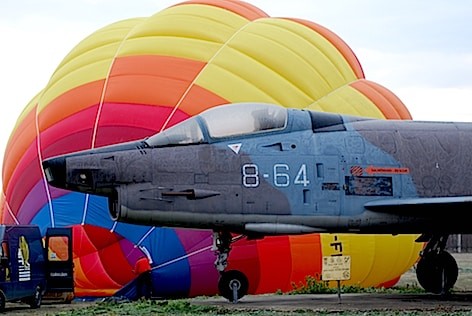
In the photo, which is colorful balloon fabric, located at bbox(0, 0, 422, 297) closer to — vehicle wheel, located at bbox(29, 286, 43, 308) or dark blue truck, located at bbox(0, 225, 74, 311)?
dark blue truck, located at bbox(0, 225, 74, 311)

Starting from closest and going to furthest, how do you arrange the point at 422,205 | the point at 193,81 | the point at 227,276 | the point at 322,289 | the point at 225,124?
the point at 422,205 → the point at 225,124 → the point at 227,276 → the point at 322,289 → the point at 193,81

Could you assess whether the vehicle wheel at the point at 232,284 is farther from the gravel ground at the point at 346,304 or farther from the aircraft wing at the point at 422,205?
the aircraft wing at the point at 422,205

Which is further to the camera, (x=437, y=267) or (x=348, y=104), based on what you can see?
(x=348, y=104)

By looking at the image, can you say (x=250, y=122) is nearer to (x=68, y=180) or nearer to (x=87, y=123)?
(x=68, y=180)

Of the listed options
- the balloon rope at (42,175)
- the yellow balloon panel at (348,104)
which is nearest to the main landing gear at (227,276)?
the balloon rope at (42,175)

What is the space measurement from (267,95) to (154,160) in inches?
242

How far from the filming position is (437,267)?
16750 mm

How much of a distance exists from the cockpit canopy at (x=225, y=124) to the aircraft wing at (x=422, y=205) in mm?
1876

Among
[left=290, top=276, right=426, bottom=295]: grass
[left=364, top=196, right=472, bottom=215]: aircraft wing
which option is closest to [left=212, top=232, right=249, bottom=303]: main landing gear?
[left=364, top=196, right=472, bottom=215]: aircraft wing

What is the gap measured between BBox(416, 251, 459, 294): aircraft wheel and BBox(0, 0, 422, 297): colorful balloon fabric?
9.10 ft

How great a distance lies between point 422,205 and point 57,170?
5.28 meters

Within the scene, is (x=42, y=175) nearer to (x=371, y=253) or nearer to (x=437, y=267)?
(x=371, y=253)

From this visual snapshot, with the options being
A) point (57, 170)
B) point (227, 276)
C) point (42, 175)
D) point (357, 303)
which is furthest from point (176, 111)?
point (357, 303)

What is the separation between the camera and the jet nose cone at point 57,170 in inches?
536
